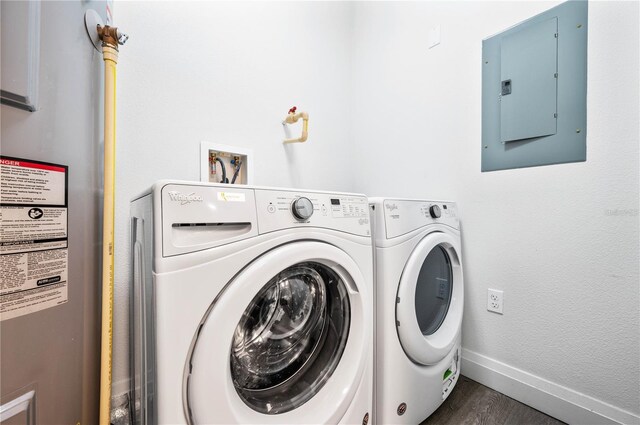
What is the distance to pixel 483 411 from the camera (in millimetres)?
1089

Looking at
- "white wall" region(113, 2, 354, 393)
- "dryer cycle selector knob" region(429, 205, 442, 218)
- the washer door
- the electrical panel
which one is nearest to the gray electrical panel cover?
"dryer cycle selector knob" region(429, 205, 442, 218)

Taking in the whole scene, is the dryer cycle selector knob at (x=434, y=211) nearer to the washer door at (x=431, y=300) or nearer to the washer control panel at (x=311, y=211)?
the washer door at (x=431, y=300)

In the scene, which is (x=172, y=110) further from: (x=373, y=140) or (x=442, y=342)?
(x=442, y=342)

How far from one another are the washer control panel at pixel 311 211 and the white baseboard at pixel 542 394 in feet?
3.26

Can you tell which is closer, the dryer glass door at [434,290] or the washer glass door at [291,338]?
the washer glass door at [291,338]

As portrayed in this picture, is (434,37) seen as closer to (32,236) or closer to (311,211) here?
(311,211)

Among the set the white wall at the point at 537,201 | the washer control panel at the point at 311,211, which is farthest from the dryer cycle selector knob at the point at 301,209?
the white wall at the point at 537,201

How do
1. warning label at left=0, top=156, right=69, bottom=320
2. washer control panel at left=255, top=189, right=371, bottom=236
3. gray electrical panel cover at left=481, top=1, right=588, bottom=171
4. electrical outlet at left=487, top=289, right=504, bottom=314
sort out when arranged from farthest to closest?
electrical outlet at left=487, top=289, right=504, bottom=314, gray electrical panel cover at left=481, top=1, right=588, bottom=171, washer control panel at left=255, top=189, right=371, bottom=236, warning label at left=0, top=156, right=69, bottom=320

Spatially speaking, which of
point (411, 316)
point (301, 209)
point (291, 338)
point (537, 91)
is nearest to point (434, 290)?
point (411, 316)

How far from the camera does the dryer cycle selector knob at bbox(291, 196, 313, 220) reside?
0.69 metres

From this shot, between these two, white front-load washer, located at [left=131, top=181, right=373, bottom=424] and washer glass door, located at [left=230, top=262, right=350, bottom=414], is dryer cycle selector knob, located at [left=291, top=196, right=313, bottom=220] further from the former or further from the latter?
washer glass door, located at [left=230, top=262, right=350, bottom=414]

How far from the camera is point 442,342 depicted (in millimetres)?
1059

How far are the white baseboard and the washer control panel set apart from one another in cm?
99

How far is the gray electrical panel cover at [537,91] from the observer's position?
1027 millimetres
